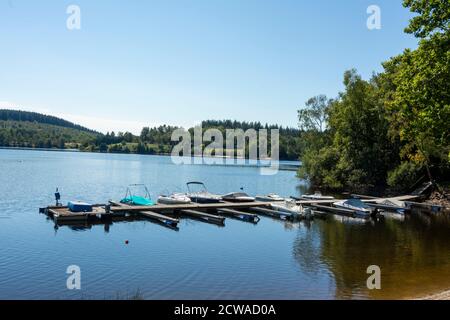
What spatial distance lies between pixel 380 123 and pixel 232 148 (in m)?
123

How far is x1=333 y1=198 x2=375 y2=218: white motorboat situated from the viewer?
129 feet

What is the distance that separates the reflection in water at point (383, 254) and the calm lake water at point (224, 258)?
0.20ft

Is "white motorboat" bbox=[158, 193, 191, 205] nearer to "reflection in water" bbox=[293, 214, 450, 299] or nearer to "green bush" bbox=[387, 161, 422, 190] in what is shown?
"reflection in water" bbox=[293, 214, 450, 299]

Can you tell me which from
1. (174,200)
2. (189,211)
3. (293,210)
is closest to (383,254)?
(293,210)

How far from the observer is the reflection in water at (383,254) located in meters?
18.9

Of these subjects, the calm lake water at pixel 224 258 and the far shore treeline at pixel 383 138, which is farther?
the far shore treeline at pixel 383 138

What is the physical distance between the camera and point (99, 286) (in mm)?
18406

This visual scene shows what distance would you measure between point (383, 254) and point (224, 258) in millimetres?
9953

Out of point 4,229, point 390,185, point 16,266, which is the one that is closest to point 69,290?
point 16,266

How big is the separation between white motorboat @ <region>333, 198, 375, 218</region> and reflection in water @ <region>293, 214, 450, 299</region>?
1922 mm

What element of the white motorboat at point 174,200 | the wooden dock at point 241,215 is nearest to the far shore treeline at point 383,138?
the wooden dock at point 241,215
